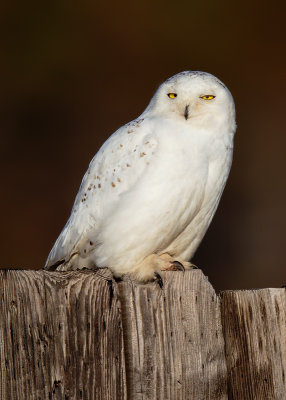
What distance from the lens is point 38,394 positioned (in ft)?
5.92

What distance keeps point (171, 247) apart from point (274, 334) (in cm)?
155

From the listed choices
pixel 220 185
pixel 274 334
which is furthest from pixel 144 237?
pixel 274 334

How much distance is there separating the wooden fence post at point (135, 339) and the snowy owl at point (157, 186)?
105cm

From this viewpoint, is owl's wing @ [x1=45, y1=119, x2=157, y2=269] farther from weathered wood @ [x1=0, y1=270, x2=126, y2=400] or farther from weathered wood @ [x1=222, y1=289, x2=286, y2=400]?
weathered wood @ [x1=0, y1=270, x2=126, y2=400]

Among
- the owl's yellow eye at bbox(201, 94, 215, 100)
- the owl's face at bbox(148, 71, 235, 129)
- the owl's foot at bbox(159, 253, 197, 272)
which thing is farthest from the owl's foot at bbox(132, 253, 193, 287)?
the owl's yellow eye at bbox(201, 94, 215, 100)

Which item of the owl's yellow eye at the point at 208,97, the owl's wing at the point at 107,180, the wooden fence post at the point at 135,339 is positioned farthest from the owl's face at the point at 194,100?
the wooden fence post at the point at 135,339

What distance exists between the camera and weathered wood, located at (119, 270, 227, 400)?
6.42 ft

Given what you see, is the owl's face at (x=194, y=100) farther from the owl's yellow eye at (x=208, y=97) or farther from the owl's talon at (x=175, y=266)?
the owl's talon at (x=175, y=266)

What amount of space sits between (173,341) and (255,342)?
276 millimetres

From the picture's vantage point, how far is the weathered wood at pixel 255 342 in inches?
82.0

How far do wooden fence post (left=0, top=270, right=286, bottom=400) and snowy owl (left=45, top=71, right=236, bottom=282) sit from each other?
3.45ft

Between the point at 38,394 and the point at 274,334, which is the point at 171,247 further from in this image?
the point at 38,394

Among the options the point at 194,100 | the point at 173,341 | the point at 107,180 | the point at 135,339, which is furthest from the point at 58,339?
the point at 194,100

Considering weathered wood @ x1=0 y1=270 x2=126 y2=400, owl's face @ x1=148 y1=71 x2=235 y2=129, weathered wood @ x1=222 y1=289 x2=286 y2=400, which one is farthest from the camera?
owl's face @ x1=148 y1=71 x2=235 y2=129
